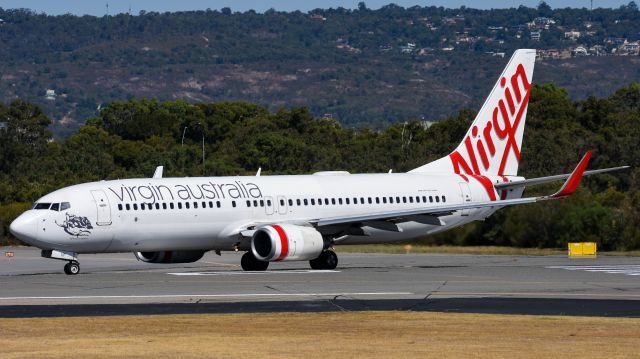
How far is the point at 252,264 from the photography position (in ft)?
156

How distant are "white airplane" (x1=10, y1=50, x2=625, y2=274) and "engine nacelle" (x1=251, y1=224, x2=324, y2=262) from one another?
1.7 inches

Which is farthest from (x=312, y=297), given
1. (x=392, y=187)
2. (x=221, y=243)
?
(x=392, y=187)

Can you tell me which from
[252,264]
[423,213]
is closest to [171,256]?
[252,264]

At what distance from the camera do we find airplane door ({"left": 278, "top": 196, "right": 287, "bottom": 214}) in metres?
48.3

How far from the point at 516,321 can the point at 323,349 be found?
6.03 metres

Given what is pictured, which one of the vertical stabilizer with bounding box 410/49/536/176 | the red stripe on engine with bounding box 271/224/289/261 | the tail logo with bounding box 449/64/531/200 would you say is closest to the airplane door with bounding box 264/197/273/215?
the red stripe on engine with bounding box 271/224/289/261

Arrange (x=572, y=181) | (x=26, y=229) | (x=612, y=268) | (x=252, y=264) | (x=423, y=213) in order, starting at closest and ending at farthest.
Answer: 1. (x=26, y=229)
2. (x=612, y=268)
3. (x=423, y=213)
4. (x=252, y=264)
5. (x=572, y=181)

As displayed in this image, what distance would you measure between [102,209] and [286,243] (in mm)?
6042

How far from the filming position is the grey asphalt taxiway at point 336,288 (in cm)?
3150

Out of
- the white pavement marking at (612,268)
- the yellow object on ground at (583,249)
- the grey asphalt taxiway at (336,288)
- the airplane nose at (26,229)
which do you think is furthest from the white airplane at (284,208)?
the yellow object on ground at (583,249)

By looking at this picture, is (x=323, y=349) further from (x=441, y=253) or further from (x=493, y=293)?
(x=441, y=253)

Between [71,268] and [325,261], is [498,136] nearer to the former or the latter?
[325,261]

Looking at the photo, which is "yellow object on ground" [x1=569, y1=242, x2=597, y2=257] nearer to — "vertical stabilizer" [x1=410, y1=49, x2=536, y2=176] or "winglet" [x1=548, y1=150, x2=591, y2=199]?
"vertical stabilizer" [x1=410, y1=49, x2=536, y2=176]

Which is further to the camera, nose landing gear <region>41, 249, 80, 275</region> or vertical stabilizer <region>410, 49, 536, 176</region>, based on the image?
vertical stabilizer <region>410, 49, 536, 176</region>
